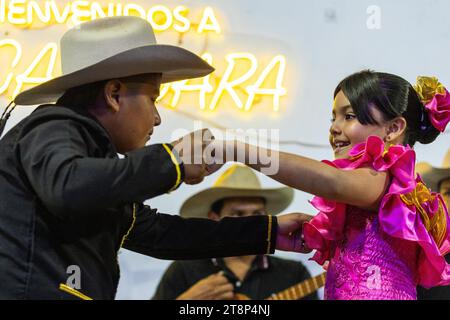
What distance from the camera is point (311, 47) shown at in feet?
11.0

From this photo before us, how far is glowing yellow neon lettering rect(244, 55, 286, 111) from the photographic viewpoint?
10.8 feet

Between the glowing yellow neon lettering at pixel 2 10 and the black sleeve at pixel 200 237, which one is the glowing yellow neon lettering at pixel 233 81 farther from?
the black sleeve at pixel 200 237

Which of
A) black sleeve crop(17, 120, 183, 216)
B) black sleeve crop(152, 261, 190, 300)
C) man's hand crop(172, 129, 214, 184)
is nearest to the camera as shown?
black sleeve crop(17, 120, 183, 216)

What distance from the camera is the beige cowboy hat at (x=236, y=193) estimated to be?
3.14 m

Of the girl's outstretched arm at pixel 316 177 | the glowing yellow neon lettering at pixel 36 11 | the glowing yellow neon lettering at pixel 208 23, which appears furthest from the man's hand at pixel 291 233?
the glowing yellow neon lettering at pixel 36 11

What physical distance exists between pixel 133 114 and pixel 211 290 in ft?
4.57

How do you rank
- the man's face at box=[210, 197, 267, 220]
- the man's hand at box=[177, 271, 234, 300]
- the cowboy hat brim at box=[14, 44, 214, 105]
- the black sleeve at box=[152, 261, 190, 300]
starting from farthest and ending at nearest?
1. the man's face at box=[210, 197, 267, 220]
2. the black sleeve at box=[152, 261, 190, 300]
3. the man's hand at box=[177, 271, 234, 300]
4. the cowboy hat brim at box=[14, 44, 214, 105]

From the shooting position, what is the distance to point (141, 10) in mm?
3316

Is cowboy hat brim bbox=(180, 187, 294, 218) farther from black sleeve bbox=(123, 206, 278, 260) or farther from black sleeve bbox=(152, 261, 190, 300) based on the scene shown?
black sleeve bbox=(123, 206, 278, 260)

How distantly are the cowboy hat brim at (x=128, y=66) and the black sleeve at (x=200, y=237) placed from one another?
0.37 metres

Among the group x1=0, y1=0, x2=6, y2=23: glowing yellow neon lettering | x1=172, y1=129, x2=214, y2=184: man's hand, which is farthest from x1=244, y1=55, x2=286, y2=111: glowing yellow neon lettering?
x1=172, y1=129, x2=214, y2=184: man's hand

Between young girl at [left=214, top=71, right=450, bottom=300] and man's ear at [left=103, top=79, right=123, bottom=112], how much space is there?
0.27 meters

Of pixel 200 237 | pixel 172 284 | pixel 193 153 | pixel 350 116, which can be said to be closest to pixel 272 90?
pixel 172 284

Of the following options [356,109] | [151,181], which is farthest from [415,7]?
[151,181]
